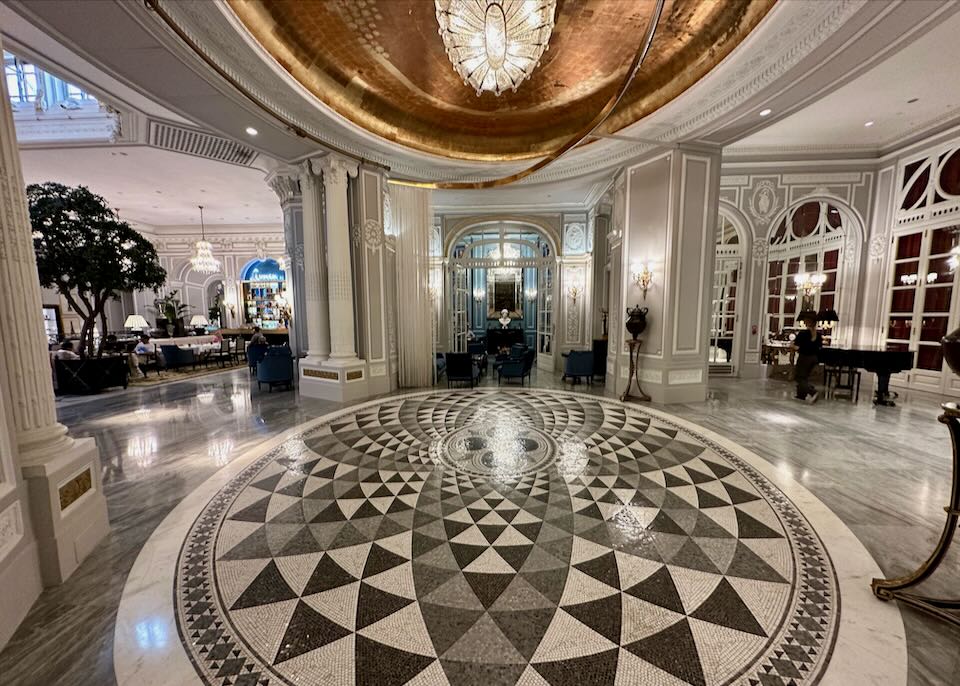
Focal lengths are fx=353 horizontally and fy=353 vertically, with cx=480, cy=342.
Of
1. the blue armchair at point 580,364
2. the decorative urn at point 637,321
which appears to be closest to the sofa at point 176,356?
the blue armchair at point 580,364

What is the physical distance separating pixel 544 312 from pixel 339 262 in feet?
19.5

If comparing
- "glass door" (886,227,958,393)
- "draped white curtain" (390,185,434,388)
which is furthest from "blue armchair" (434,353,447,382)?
"glass door" (886,227,958,393)

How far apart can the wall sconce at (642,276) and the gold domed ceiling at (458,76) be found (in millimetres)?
2022

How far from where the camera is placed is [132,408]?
5.39m

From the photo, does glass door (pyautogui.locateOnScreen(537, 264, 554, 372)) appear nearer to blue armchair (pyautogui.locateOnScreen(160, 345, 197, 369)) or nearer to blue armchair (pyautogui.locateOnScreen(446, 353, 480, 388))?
blue armchair (pyautogui.locateOnScreen(446, 353, 480, 388))

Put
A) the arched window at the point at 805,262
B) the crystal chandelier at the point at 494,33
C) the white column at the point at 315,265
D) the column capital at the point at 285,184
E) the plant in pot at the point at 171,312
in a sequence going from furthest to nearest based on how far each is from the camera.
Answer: the plant in pot at the point at 171,312, the arched window at the point at 805,262, the column capital at the point at 285,184, the white column at the point at 315,265, the crystal chandelier at the point at 494,33

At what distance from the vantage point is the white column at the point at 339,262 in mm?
5512

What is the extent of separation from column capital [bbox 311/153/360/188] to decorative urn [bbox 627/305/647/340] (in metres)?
5.01

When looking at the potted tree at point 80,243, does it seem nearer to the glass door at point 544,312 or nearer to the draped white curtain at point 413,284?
the draped white curtain at point 413,284

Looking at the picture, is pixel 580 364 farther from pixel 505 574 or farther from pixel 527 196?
pixel 505 574

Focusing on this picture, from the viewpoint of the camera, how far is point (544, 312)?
9.99 metres

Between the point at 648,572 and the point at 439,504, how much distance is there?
57.8 inches

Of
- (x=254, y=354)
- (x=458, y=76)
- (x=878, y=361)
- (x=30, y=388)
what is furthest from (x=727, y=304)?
(x=254, y=354)

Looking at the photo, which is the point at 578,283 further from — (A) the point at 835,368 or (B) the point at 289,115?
(B) the point at 289,115
